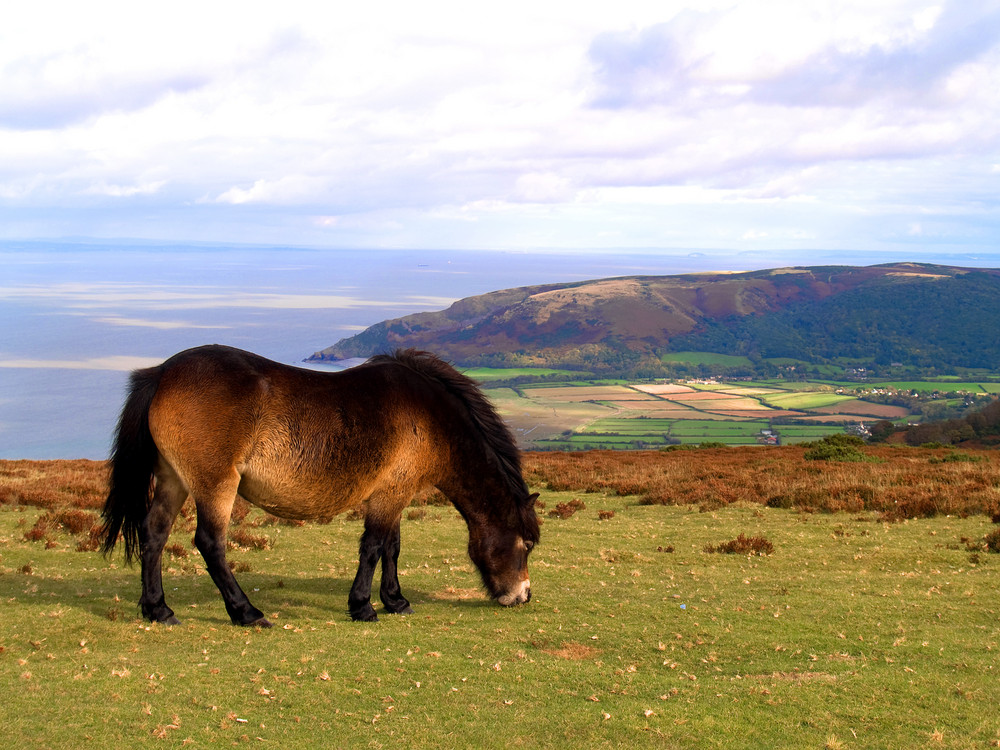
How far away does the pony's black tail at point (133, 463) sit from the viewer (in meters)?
8.16

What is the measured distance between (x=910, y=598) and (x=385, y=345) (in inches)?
6291

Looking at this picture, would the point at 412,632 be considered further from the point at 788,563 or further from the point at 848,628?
the point at 788,563

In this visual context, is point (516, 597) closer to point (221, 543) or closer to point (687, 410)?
point (221, 543)

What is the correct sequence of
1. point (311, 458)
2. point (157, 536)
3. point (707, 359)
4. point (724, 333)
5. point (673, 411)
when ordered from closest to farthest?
1. point (311, 458)
2. point (157, 536)
3. point (673, 411)
4. point (707, 359)
5. point (724, 333)

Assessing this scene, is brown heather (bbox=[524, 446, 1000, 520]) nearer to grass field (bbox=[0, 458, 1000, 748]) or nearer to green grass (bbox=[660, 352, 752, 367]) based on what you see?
grass field (bbox=[0, 458, 1000, 748])

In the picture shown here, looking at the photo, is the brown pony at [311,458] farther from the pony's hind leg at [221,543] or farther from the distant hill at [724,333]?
the distant hill at [724,333]

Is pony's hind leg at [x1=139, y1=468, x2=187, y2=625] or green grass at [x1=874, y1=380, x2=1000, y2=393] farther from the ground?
pony's hind leg at [x1=139, y1=468, x2=187, y2=625]

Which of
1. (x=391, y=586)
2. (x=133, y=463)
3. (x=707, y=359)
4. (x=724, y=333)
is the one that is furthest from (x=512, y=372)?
(x=133, y=463)

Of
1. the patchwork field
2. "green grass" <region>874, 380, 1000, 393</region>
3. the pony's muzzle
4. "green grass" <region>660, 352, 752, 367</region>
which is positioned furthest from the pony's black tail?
"green grass" <region>660, 352, 752, 367</region>

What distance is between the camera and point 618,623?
845 centimetres

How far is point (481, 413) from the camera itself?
9102 millimetres

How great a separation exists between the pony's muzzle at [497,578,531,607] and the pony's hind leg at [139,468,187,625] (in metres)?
3.65

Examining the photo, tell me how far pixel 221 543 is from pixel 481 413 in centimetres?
324

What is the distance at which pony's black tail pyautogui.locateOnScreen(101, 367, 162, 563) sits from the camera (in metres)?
8.16
